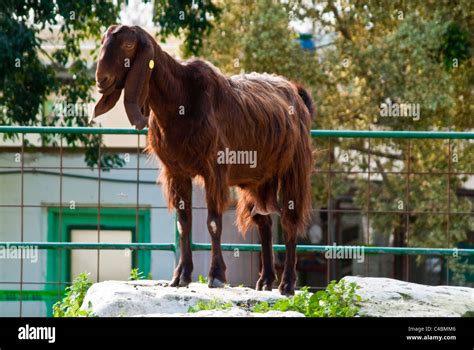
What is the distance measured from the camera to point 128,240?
19.7 m

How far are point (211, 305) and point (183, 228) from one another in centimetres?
86

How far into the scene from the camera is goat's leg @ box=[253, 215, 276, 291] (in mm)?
8016

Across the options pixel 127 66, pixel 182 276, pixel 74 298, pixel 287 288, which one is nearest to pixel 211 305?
pixel 182 276

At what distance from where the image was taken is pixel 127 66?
7031mm

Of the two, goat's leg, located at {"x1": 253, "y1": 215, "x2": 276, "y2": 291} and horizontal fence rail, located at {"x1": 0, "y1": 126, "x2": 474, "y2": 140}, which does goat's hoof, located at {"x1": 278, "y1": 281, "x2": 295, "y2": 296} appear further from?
horizontal fence rail, located at {"x1": 0, "y1": 126, "x2": 474, "y2": 140}

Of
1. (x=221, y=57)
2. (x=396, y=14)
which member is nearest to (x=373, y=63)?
(x=396, y=14)

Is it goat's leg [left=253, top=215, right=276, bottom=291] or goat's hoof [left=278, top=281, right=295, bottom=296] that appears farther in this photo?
goat's leg [left=253, top=215, right=276, bottom=291]

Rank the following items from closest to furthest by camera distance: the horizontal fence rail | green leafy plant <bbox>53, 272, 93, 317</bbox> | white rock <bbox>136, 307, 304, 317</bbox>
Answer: white rock <bbox>136, 307, 304, 317</bbox>
green leafy plant <bbox>53, 272, 93, 317</bbox>
the horizontal fence rail

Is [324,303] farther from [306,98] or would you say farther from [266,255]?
[306,98]

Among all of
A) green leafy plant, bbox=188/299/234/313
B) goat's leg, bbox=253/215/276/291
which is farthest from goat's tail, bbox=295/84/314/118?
green leafy plant, bbox=188/299/234/313

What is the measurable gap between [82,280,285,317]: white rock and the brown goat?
0.77ft

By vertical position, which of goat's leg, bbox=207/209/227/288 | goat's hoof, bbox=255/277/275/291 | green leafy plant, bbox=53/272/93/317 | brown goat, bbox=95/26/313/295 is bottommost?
green leafy plant, bbox=53/272/93/317

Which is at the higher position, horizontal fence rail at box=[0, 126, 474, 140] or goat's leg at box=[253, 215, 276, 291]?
horizontal fence rail at box=[0, 126, 474, 140]

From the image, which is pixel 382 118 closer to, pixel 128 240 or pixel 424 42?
pixel 424 42
